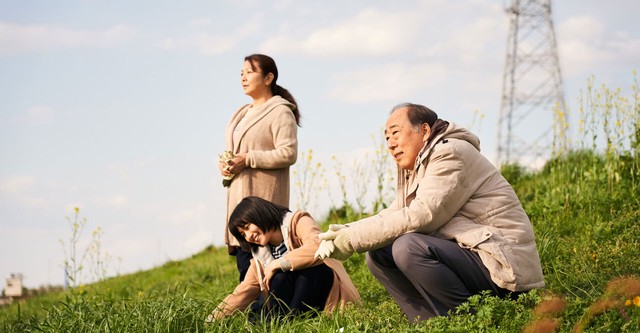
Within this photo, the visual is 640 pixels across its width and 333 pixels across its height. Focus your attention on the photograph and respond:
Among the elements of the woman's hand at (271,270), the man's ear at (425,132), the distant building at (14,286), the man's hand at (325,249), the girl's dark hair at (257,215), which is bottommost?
the distant building at (14,286)

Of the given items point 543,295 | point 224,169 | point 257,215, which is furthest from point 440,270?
point 224,169

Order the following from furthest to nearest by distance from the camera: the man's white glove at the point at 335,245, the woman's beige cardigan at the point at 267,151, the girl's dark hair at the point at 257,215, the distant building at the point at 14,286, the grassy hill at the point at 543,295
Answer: the distant building at the point at 14,286
the woman's beige cardigan at the point at 267,151
the girl's dark hair at the point at 257,215
the man's white glove at the point at 335,245
the grassy hill at the point at 543,295

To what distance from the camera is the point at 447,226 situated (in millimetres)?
4078

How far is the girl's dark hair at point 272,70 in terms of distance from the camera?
18.2 feet

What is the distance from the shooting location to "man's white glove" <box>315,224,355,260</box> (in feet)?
13.3

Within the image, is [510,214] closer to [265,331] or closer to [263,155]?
[265,331]

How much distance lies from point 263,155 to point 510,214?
1.97m

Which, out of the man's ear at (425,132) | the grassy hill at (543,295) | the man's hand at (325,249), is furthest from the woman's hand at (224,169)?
the man's ear at (425,132)

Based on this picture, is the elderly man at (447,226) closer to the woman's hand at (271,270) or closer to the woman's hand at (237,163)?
the woman's hand at (271,270)

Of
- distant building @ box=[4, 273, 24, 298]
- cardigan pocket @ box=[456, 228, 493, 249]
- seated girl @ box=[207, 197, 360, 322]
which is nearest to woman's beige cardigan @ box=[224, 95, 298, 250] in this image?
seated girl @ box=[207, 197, 360, 322]

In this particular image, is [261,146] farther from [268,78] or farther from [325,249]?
[325,249]

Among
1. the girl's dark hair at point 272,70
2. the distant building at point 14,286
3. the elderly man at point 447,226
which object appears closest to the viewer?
the elderly man at point 447,226

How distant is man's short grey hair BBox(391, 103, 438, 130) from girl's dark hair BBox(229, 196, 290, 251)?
0.99 m

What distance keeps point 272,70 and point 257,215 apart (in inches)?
55.0
